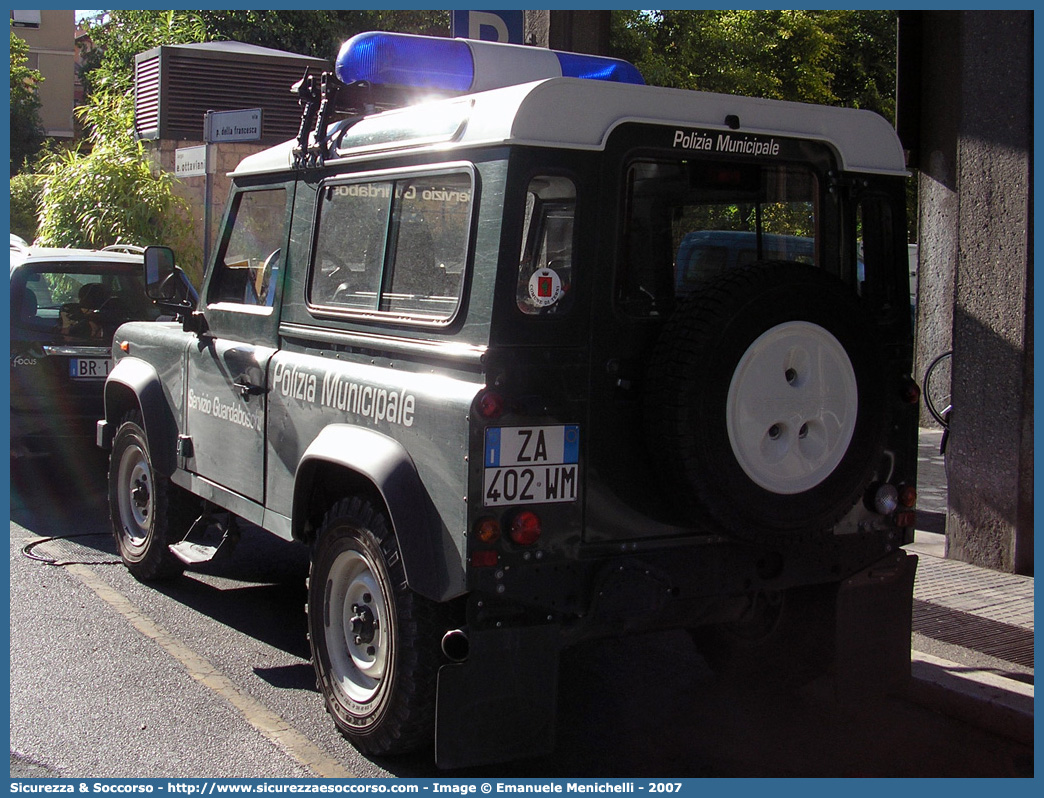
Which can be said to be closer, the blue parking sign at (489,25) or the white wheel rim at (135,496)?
the white wheel rim at (135,496)

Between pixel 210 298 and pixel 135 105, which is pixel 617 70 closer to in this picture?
pixel 210 298

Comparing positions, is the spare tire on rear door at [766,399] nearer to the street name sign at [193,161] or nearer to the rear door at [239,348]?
the rear door at [239,348]

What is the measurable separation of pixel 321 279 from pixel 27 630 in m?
2.33

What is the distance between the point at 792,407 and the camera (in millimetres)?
3717

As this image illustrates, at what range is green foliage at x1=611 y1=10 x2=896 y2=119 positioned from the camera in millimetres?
22906

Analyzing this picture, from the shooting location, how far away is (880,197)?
4.30 metres

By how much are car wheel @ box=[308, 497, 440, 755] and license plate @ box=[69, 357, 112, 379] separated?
4.66 m

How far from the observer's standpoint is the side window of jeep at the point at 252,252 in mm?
5004

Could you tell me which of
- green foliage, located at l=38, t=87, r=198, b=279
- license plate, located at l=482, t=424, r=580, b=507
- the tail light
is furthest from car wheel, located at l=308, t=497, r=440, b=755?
green foliage, located at l=38, t=87, r=198, b=279

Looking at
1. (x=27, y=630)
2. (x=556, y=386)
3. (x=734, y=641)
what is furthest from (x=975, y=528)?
(x=27, y=630)

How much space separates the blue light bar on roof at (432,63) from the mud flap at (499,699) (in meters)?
2.36

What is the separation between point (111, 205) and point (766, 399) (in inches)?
467

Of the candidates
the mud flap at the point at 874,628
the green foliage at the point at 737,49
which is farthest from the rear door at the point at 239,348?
the green foliage at the point at 737,49

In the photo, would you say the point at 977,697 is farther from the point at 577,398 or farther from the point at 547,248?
the point at 547,248
